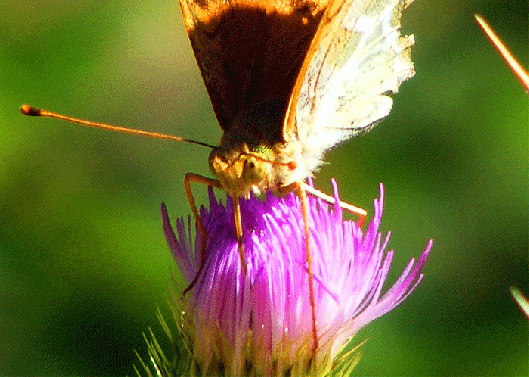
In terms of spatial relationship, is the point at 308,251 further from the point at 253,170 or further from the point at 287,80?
the point at 287,80

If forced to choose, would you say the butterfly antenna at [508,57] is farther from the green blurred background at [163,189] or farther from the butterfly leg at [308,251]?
the green blurred background at [163,189]

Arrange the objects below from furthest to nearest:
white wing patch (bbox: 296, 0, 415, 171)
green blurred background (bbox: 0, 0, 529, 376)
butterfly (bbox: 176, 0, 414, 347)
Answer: green blurred background (bbox: 0, 0, 529, 376), white wing patch (bbox: 296, 0, 415, 171), butterfly (bbox: 176, 0, 414, 347)

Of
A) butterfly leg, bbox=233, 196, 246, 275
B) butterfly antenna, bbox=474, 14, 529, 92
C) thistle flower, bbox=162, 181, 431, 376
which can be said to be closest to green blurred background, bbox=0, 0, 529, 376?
thistle flower, bbox=162, 181, 431, 376

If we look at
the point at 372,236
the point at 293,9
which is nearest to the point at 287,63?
the point at 293,9

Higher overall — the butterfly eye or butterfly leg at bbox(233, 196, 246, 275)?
the butterfly eye

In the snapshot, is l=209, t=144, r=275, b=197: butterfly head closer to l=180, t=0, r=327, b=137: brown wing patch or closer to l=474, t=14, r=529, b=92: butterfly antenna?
l=180, t=0, r=327, b=137: brown wing patch

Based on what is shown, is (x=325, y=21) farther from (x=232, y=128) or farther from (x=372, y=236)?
(x=372, y=236)

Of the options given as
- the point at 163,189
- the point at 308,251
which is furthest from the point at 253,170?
the point at 163,189

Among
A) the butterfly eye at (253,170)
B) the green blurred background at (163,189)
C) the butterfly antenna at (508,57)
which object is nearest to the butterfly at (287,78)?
the butterfly eye at (253,170)
